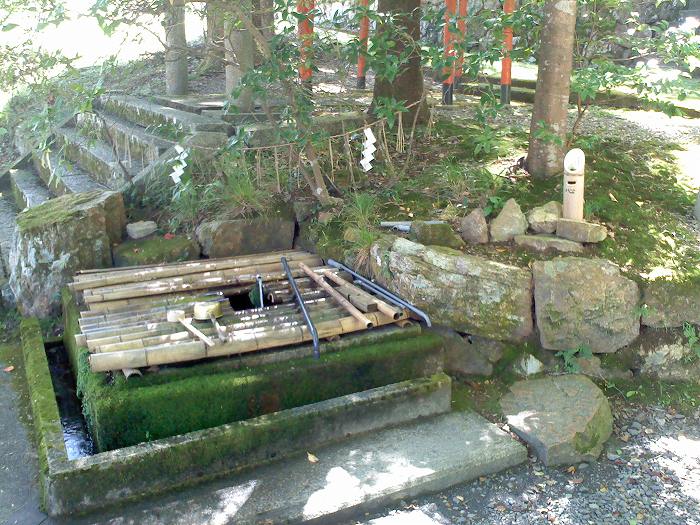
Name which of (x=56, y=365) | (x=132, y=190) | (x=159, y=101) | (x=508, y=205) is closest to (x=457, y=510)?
(x=508, y=205)

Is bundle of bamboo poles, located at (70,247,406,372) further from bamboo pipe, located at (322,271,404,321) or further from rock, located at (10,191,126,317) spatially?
rock, located at (10,191,126,317)

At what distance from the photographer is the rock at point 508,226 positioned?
16.6 feet

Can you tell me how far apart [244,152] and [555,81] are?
255cm

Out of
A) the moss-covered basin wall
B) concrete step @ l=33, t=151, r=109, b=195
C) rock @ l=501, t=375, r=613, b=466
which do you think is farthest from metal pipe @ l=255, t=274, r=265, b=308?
concrete step @ l=33, t=151, r=109, b=195

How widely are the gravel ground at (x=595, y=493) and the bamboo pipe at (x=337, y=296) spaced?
1168 mm

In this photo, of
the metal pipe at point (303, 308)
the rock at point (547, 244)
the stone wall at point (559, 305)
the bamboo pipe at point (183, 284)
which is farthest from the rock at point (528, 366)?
the bamboo pipe at point (183, 284)

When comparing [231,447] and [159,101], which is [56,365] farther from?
[159,101]

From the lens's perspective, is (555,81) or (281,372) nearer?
(281,372)

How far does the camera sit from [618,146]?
6543 millimetres

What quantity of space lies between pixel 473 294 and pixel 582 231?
3.02ft

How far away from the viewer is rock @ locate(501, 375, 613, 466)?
4.10 meters

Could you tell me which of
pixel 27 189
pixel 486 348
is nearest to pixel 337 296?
pixel 486 348

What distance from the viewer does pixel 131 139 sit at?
7.30m

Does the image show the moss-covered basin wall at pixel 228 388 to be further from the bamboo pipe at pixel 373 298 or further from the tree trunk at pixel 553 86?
the tree trunk at pixel 553 86
